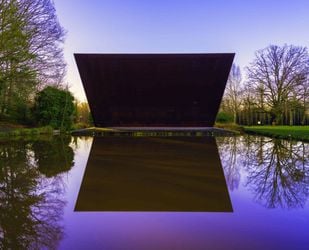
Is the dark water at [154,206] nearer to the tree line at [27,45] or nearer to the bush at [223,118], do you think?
the tree line at [27,45]

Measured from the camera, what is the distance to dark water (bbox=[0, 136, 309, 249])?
91.7 inches

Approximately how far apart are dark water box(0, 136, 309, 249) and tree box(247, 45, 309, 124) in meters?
19.5

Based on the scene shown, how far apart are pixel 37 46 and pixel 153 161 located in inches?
356

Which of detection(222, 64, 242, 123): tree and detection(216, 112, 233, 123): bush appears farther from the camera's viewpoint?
detection(222, 64, 242, 123): tree

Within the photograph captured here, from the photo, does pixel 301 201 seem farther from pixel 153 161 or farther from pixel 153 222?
pixel 153 161

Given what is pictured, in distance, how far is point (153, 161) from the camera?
257 inches

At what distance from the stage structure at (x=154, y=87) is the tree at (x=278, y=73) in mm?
8213

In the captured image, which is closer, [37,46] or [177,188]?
[177,188]

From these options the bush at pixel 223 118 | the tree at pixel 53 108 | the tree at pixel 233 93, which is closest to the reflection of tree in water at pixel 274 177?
the tree at pixel 53 108

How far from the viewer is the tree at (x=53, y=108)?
730 inches

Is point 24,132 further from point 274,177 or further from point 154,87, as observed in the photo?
point 274,177

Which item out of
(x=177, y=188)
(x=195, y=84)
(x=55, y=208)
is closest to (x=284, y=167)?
(x=177, y=188)

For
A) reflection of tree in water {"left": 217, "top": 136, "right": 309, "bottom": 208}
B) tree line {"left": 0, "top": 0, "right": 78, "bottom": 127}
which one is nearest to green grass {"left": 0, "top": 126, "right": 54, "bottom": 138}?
tree line {"left": 0, "top": 0, "right": 78, "bottom": 127}

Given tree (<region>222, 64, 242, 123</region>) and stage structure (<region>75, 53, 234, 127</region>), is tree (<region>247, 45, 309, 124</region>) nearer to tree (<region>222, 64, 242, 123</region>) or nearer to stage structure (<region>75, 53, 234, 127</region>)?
tree (<region>222, 64, 242, 123</region>)
